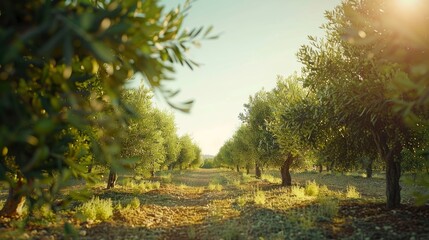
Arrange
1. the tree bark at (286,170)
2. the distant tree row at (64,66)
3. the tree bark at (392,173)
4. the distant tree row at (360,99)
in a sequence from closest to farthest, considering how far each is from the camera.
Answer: the distant tree row at (64,66)
the distant tree row at (360,99)
the tree bark at (392,173)
the tree bark at (286,170)

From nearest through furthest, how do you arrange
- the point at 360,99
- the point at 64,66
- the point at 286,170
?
Result: the point at 64,66
the point at 360,99
the point at 286,170

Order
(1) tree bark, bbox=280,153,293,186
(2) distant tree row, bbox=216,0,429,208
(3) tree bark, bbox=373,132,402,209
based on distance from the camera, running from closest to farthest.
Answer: (2) distant tree row, bbox=216,0,429,208 → (3) tree bark, bbox=373,132,402,209 → (1) tree bark, bbox=280,153,293,186

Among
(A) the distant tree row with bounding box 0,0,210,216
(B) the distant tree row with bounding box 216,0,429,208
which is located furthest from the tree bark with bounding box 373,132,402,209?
(A) the distant tree row with bounding box 0,0,210,216

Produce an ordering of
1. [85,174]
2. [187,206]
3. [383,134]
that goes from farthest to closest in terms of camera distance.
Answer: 1. [187,206]
2. [383,134]
3. [85,174]

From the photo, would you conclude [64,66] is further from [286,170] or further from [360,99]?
[286,170]

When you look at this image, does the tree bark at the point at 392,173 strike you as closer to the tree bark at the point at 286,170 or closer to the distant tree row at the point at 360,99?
the distant tree row at the point at 360,99

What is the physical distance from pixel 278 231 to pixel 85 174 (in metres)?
7.04

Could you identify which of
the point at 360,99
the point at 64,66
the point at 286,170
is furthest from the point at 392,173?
the point at 286,170

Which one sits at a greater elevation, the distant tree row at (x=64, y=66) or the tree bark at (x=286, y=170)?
the distant tree row at (x=64, y=66)

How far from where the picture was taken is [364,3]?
12.2 m

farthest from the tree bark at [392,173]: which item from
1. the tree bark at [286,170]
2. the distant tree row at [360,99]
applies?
the tree bark at [286,170]

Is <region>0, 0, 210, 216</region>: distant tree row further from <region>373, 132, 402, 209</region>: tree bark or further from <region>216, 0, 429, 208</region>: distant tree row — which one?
<region>373, 132, 402, 209</region>: tree bark

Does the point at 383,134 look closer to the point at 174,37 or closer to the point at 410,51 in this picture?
the point at 410,51

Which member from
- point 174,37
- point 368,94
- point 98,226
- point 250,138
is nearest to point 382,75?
point 368,94
